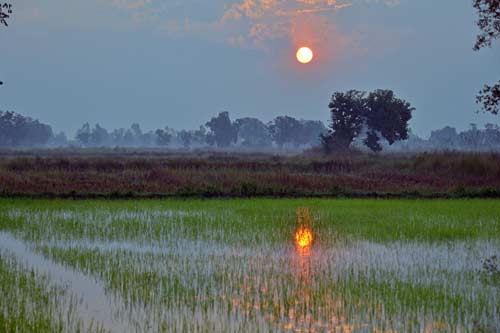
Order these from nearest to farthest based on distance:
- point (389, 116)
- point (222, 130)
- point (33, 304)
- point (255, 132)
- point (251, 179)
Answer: point (33, 304), point (251, 179), point (389, 116), point (222, 130), point (255, 132)

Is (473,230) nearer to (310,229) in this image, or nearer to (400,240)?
(400,240)

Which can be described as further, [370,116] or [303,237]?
[370,116]

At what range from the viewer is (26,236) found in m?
14.4

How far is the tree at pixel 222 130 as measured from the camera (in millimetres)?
136750

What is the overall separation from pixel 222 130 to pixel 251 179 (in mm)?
110693

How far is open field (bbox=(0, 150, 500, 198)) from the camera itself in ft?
82.0

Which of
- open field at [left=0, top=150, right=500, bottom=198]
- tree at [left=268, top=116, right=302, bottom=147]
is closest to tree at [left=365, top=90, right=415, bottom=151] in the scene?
open field at [left=0, top=150, right=500, bottom=198]

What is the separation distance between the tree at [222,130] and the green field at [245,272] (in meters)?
118

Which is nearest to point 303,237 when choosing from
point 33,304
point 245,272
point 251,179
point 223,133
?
point 245,272

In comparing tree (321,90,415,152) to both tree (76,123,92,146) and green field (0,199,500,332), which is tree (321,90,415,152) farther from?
tree (76,123,92,146)

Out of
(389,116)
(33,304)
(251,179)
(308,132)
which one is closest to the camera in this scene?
(33,304)

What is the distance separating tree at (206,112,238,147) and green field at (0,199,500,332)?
388 ft

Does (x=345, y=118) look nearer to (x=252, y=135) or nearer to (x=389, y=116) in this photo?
(x=389, y=116)

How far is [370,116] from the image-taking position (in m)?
57.7
